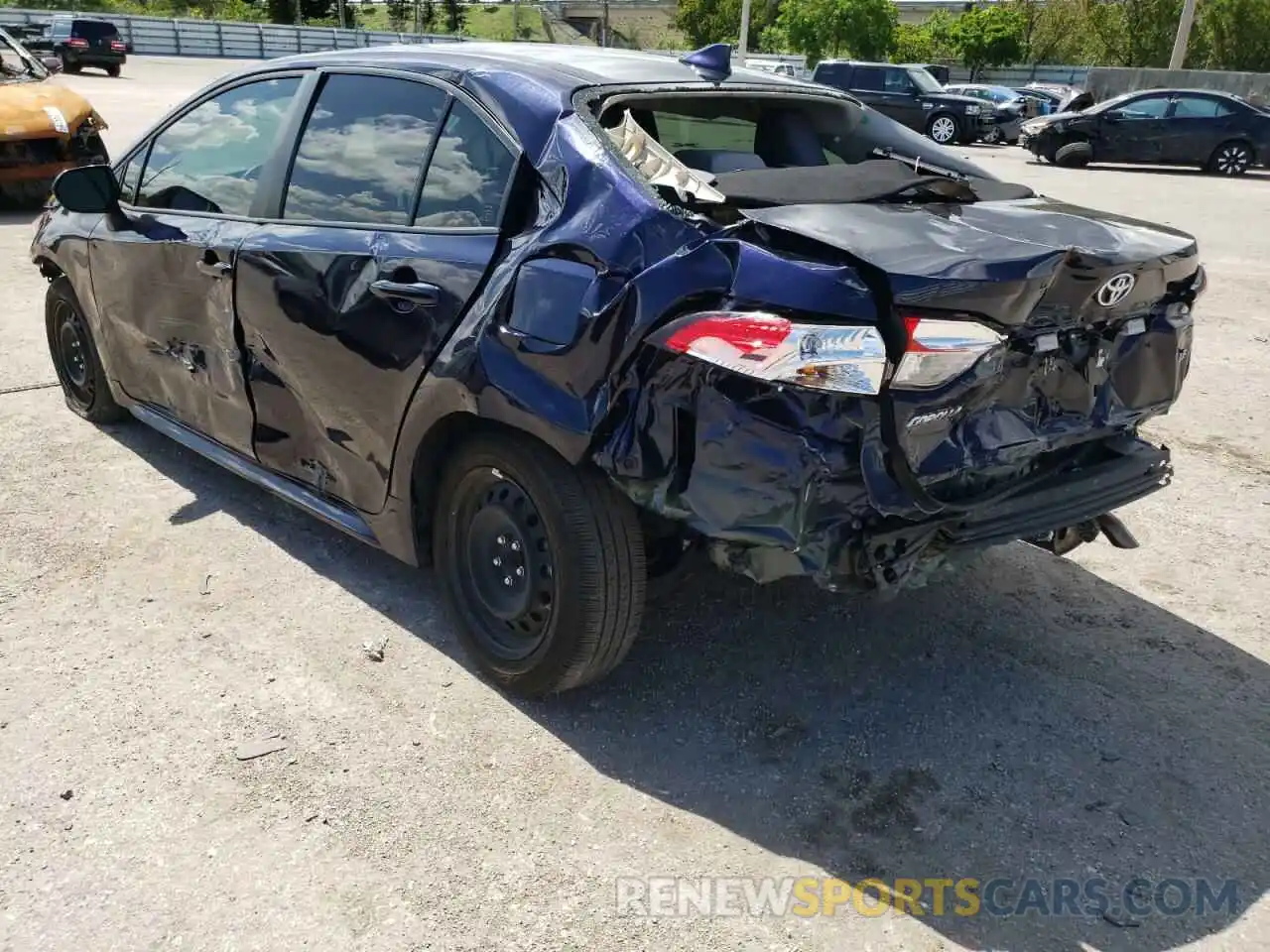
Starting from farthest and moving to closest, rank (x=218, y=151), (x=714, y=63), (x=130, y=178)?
(x=130, y=178) → (x=218, y=151) → (x=714, y=63)

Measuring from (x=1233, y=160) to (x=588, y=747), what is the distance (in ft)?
65.1

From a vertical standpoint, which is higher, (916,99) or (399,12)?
(399,12)

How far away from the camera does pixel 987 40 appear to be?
153 feet

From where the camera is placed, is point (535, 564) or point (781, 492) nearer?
point (781, 492)

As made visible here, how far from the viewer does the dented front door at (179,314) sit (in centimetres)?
372

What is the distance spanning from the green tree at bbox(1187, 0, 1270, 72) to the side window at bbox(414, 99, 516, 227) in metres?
47.4

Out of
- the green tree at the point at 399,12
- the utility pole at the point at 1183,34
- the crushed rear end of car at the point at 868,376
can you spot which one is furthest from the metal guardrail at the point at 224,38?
the crushed rear end of car at the point at 868,376

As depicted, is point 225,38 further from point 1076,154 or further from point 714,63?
point 714,63

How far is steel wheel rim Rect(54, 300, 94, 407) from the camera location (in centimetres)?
492

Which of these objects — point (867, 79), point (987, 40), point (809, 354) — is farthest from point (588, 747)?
point (987, 40)

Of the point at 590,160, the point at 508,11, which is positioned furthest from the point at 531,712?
the point at 508,11

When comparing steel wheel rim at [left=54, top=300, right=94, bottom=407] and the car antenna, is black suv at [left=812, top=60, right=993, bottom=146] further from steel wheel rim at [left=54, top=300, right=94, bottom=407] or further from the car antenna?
the car antenna

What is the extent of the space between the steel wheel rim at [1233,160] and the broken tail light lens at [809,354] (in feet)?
64.5

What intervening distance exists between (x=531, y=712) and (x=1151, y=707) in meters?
1.88
